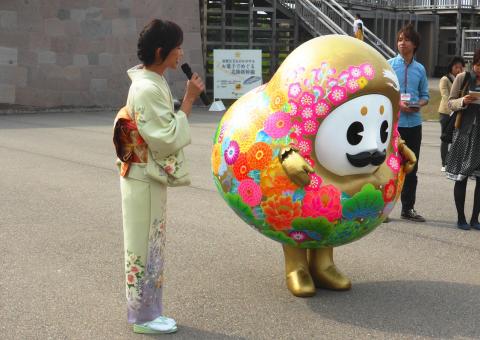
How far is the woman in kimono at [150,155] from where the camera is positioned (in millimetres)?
3994

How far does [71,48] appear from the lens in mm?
20891

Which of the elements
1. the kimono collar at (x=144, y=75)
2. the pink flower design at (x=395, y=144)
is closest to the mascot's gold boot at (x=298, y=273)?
the pink flower design at (x=395, y=144)

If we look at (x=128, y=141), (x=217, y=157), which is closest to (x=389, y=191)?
(x=217, y=157)

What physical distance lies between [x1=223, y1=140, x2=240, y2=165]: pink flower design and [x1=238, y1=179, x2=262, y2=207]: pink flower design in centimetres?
16

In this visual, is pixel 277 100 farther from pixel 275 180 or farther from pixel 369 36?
pixel 369 36

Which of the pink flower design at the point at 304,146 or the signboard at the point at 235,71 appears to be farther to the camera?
the signboard at the point at 235,71

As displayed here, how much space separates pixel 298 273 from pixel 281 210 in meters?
0.63

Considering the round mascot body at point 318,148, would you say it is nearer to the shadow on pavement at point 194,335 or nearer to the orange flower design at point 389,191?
the orange flower design at point 389,191

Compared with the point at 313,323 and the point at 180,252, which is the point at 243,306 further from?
the point at 180,252

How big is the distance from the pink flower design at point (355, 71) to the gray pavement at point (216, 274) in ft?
4.83

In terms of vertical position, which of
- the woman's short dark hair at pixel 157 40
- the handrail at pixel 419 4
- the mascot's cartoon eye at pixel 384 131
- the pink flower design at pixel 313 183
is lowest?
the pink flower design at pixel 313 183

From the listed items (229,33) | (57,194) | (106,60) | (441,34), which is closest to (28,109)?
(106,60)

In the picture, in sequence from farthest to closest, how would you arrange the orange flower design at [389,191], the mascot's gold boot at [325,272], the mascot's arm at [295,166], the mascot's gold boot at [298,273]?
the mascot's gold boot at [325,272]
the mascot's gold boot at [298,273]
the orange flower design at [389,191]
the mascot's arm at [295,166]

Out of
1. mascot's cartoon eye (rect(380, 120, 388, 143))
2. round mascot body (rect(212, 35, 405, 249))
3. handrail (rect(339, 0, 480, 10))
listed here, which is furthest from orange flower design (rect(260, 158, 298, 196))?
handrail (rect(339, 0, 480, 10))
